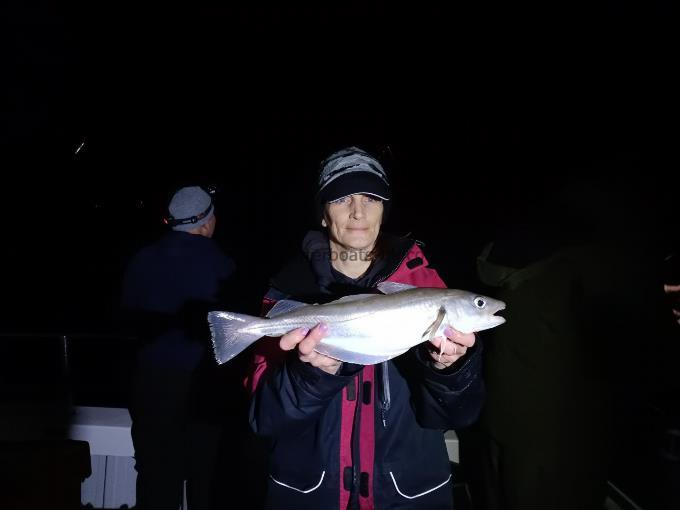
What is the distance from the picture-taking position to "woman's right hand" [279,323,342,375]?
1.94 m

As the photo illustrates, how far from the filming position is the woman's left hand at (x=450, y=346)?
6.35ft

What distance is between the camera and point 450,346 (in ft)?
6.37

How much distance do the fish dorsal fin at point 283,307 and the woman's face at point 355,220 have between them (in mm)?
455

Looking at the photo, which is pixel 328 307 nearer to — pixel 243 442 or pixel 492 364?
pixel 492 364

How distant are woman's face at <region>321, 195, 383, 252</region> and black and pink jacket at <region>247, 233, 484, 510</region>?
689mm

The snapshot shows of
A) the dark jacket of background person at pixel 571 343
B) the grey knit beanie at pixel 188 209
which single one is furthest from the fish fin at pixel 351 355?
the grey knit beanie at pixel 188 209

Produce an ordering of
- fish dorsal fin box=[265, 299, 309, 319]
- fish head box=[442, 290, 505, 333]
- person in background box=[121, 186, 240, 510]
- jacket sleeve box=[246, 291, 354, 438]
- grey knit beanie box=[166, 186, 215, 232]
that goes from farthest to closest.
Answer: grey knit beanie box=[166, 186, 215, 232], person in background box=[121, 186, 240, 510], fish dorsal fin box=[265, 299, 309, 319], fish head box=[442, 290, 505, 333], jacket sleeve box=[246, 291, 354, 438]

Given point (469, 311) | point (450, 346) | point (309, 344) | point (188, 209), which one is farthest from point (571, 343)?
point (188, 209)

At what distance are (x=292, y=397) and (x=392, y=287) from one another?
784mm

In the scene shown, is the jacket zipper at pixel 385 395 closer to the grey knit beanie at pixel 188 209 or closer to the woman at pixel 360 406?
the woman at pixel 360 406

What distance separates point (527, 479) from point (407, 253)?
A: 1767 millimetres

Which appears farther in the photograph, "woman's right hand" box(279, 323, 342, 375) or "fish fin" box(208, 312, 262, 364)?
"fish fin" box(208, 312, 262, 364)

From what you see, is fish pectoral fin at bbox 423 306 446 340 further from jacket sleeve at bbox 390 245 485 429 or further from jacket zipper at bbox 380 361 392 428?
jacket zipper at bbox 380 361 392 428

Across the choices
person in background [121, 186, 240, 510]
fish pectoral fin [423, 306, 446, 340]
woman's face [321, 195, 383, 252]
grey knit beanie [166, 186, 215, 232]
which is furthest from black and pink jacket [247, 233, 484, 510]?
grey knit beanie [166, 186, 215, 232]
